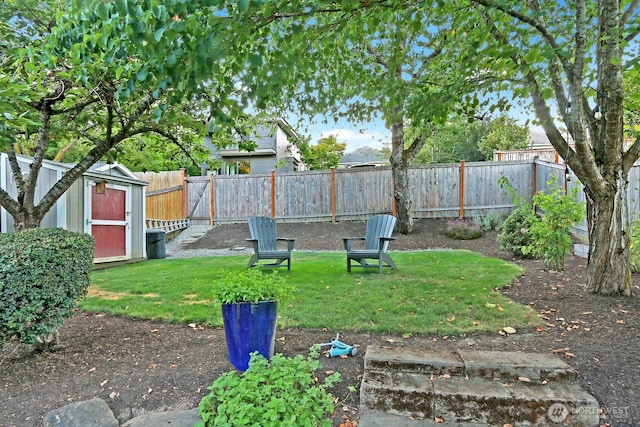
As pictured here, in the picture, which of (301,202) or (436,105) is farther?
(301,202)

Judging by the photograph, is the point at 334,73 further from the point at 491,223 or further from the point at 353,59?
the point at 491,223

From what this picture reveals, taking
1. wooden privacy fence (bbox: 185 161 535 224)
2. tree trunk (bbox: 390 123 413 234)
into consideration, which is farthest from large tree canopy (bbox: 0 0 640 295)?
wooden privacy fence (bbox: 185 161 535 224)

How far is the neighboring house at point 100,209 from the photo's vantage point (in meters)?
6.04

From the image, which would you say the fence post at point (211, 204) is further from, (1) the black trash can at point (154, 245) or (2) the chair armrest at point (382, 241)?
(2) the chair armrest at point (382, 241)

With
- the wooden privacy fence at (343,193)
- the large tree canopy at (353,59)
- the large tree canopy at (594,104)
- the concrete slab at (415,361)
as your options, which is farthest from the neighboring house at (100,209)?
the large tree canopy at (594,104)

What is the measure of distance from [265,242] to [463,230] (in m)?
5.39

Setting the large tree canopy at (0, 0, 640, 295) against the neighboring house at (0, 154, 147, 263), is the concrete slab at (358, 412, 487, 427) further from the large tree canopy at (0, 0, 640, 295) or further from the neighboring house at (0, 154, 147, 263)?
the neighboring house at (0, 154, 147, 263)

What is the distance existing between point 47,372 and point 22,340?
0.27 meters

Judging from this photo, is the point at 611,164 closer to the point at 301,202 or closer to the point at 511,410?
the point at 511,410

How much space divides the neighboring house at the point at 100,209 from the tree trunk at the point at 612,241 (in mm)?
7433

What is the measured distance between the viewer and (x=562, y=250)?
5.29 metres

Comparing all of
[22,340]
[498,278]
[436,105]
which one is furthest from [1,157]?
[498,278]

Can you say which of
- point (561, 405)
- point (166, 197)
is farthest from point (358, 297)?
point (166, 197)

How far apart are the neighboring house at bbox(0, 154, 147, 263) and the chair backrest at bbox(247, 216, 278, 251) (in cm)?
315
